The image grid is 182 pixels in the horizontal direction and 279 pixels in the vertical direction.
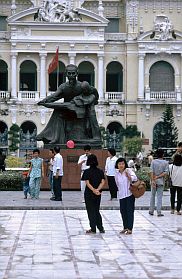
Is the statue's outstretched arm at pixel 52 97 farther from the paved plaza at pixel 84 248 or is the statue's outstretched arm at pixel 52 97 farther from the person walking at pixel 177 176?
the paved plaza at pixel 84 248

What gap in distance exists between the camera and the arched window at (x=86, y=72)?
202ft

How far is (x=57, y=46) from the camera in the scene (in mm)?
58969

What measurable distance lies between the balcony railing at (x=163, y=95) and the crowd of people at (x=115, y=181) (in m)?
34.4

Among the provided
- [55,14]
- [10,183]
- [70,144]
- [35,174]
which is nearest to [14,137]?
[55,14]

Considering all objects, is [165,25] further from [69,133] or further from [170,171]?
[170,171]

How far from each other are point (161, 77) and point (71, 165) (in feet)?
116

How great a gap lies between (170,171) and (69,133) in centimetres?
750

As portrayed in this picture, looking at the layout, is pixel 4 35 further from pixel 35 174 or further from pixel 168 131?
pixel 35 174

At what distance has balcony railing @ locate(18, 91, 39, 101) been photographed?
194 feet

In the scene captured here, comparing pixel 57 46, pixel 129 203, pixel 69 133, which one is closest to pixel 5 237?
pixel 129 203

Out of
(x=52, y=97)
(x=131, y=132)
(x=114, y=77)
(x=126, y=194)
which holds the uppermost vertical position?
(x=114, y=77)

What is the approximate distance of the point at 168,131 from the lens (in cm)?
5800

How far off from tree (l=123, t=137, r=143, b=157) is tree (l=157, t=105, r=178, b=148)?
3.02m

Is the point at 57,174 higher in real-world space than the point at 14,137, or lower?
lower
